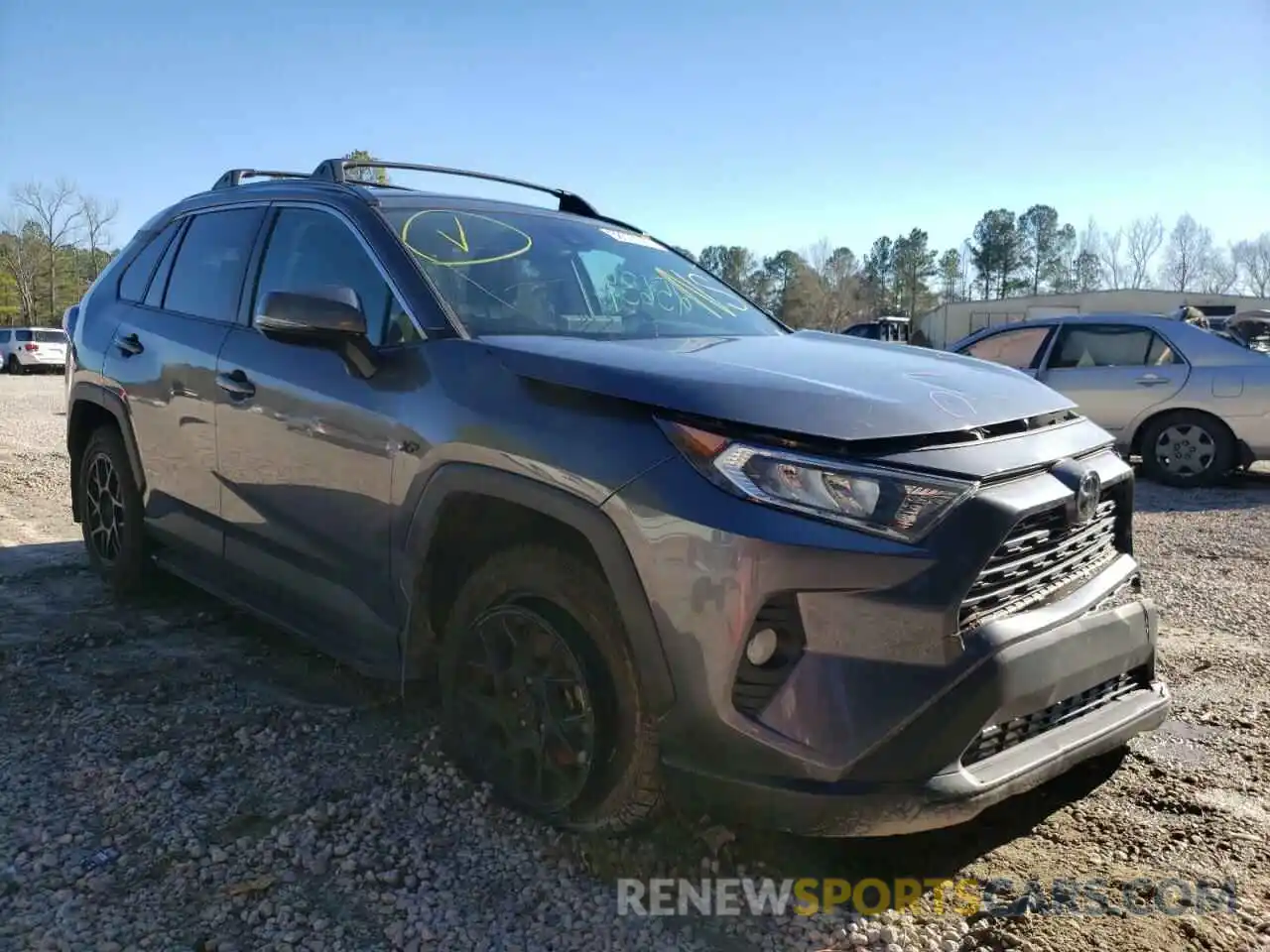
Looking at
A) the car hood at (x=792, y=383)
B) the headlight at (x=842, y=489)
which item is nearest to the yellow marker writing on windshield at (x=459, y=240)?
the car hood at (x=792, y=383)

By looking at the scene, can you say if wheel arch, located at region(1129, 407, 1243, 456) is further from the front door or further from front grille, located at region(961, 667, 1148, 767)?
the front door

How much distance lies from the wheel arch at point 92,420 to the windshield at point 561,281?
197 cm

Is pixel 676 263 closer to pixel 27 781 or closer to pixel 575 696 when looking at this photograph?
pixel 575 696

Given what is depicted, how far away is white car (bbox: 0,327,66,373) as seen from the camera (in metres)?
29.1

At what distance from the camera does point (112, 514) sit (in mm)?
4809

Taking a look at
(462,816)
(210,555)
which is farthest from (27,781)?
(462,816)

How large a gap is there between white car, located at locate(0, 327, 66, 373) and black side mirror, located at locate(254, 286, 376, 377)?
30.5 m

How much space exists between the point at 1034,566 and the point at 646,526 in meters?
0.94

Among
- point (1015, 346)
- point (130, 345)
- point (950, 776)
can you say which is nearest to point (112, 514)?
point (130, 345)

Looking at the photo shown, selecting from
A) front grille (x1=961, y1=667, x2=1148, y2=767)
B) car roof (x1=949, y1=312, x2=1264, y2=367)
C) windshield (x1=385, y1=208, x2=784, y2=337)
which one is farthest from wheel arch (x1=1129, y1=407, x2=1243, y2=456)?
front grille (x1=961, y1=667, x2=1148, y2=767)

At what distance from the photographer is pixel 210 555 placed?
394 cm

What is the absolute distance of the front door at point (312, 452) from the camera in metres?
3.04

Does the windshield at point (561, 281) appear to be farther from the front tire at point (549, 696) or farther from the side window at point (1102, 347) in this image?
the side window at point (1102, 347)

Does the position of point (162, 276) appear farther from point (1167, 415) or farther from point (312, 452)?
point (1167, 415)
